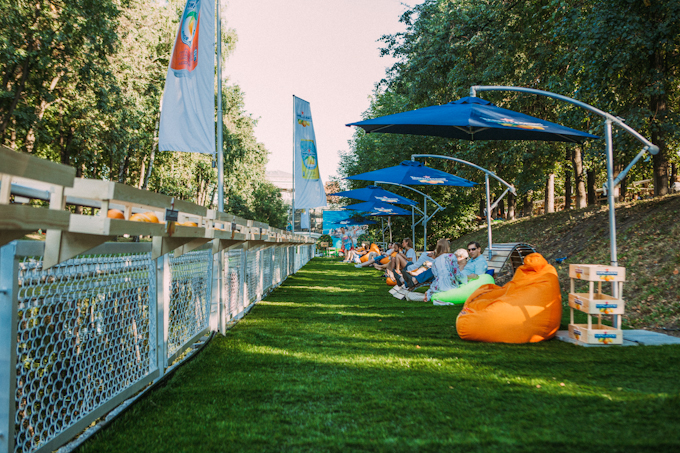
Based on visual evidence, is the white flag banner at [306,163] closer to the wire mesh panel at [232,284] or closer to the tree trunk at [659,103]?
the wire mesh panel at [232,284]

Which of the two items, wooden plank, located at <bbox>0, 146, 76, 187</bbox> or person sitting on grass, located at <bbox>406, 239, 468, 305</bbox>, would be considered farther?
person sitting on grass, located at <bbox>406, 239, 468, 305</bbox>

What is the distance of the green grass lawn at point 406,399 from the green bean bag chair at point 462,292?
2.67 m

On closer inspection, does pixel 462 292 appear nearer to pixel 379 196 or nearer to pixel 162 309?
pixel 162 309

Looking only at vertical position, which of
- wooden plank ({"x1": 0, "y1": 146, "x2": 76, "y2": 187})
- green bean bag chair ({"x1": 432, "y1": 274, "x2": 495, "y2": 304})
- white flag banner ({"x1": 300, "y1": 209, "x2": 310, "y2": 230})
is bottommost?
green bean bag chair ({"x1": 432, "y1": 274, "x2": 495, "y2": 304})

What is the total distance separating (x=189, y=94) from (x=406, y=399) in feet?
21.9

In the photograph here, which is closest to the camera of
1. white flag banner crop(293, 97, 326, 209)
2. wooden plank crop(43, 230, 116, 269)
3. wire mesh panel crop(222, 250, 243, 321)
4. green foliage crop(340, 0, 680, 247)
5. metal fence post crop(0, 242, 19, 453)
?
metal fence post crop(0, 242, 19, 453)

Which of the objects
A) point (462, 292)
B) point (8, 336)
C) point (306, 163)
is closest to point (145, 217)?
point (8, 336)

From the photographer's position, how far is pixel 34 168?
1.86 m

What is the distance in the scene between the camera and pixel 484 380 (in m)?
3.99

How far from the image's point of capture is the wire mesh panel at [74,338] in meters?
2.39

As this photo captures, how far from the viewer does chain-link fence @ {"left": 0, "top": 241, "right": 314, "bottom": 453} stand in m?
2.24

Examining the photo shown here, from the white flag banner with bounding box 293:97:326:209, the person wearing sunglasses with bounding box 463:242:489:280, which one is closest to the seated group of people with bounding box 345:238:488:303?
the person wearing sunglasses with bounding box 463:242:489:280

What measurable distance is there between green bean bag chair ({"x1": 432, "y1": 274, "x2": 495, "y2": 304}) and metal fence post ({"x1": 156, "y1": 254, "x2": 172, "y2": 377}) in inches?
224

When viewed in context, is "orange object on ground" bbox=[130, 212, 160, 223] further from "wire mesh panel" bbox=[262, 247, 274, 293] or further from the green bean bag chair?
"wire mesh panel" bbox=[262, 247, 274, 293]
